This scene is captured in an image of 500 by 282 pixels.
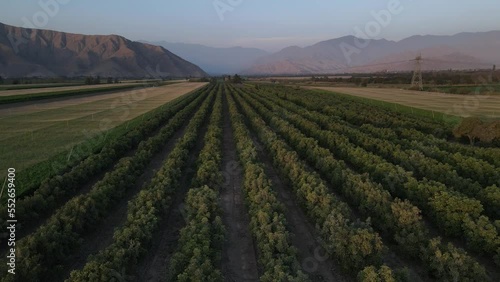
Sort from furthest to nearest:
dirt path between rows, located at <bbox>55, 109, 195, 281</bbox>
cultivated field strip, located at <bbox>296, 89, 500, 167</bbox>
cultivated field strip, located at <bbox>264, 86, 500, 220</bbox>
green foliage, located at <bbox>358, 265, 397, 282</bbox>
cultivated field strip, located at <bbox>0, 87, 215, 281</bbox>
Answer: cultivated field strip, located at <bbox>296, 89, 500, 167</bbox>, cultivated field strip, located at <bbox>264, 86, 500, 220</bbox>, dirt path between rows, located at <bbox>55, 109, 195, 281</bbox>, cultivated field strip, located at <bbox>0, 87, 215, 281</bbox>, green foliage, located at <bbox>358, 265, 397, 282</bbox>

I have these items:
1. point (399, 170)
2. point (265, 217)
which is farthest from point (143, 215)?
point (399, 170)

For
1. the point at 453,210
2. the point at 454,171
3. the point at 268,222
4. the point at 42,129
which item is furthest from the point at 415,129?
the point at 42,129

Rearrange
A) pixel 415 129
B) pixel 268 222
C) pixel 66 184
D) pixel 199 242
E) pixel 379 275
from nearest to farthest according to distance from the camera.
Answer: pixel 379 275, pixel 199 242, pixel 268 222, pixel 66 184, pixel 415 129

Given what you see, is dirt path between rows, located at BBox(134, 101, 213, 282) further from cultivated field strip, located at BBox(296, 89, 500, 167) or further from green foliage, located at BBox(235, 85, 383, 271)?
cultivated field strip, located at BBox(296, 89, 500, 167)

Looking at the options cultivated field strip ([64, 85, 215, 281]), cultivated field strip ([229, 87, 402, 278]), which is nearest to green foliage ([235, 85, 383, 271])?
cultivated field strip ([229, 87, 402, 278])

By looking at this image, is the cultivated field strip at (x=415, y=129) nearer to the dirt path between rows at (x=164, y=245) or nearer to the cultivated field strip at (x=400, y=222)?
the cultivated field strip at (x=400, y=222)

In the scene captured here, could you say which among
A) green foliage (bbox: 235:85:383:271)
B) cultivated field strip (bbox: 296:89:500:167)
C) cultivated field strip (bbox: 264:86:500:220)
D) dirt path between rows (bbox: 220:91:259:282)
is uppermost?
green foliage (bbox: 235:85:383:271)

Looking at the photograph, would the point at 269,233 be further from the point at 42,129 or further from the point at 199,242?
the point at 42,129
